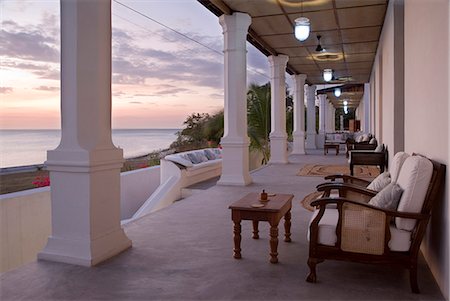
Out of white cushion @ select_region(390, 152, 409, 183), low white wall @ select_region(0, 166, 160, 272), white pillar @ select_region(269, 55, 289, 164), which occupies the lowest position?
low white wall @ select_region(0, 166, 160, 272)

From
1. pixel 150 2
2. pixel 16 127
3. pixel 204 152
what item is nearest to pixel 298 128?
pixel 204 152

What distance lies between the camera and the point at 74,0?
3201 millimetres

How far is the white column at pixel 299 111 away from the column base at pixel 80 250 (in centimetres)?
1182

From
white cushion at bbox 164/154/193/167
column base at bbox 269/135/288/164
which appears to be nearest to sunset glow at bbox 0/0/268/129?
white cushion at bbox 164/154/193/167

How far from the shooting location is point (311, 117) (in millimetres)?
17906

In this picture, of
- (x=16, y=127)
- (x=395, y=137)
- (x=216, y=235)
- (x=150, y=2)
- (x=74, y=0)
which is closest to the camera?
(x=74, y=0)

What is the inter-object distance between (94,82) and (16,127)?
4.02 m

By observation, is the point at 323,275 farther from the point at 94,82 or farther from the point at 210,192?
the point at 210,192

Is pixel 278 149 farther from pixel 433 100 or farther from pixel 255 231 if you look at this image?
pixel 433 100

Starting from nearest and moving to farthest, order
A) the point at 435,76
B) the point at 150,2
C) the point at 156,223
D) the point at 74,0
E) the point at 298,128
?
the point at 435,76 < the point at 74,0 < the point at 156,223 < the point at 150,2 < the point at 298,128

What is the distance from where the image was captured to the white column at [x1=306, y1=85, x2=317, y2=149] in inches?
692

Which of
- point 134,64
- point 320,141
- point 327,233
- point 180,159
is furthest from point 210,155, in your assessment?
point 320,141

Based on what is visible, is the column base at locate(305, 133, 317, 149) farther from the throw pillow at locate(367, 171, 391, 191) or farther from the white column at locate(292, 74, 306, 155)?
the throw pillow at locate(367, 171, 391, 191)

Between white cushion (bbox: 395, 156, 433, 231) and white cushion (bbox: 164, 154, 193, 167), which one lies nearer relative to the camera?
white cushion (bbox: 395, 156, 433, 231)
